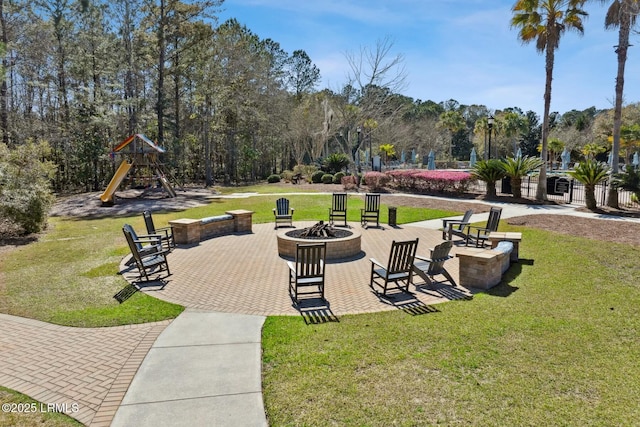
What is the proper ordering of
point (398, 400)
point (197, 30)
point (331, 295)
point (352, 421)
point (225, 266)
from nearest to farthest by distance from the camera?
point (352, 421)
point (398, 400)
point (331, 295)
point (225, 266)
point (197, 30)

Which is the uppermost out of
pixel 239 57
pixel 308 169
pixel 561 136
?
pixel 239 57

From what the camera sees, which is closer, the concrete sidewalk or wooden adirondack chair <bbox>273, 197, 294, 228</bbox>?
the concrete sidewalk

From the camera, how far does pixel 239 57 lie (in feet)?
117

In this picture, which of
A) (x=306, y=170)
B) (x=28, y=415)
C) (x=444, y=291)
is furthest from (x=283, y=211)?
(x=306, y=170)

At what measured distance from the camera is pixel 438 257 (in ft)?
24.3

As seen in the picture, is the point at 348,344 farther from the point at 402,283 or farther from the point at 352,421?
the point at 402,283

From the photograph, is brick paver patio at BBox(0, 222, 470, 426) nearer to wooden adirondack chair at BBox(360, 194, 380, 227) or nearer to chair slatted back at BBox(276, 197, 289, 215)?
chair slatted back at BBox(276, 197, 289, 215)

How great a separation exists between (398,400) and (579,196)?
22.7 metres

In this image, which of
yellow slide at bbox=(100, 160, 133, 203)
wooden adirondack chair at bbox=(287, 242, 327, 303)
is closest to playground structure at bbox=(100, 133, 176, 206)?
yellow slide at bbox=(100, 160, 133, 203)

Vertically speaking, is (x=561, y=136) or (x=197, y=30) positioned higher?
(x=197, y=30)

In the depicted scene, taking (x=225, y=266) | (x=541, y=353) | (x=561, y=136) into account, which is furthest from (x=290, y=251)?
(x=561, y=136)

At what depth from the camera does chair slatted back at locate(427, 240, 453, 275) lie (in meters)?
7.29

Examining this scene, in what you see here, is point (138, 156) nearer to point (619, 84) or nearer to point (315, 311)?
point (315, 311)

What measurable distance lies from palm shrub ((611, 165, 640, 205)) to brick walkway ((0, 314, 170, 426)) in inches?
699
